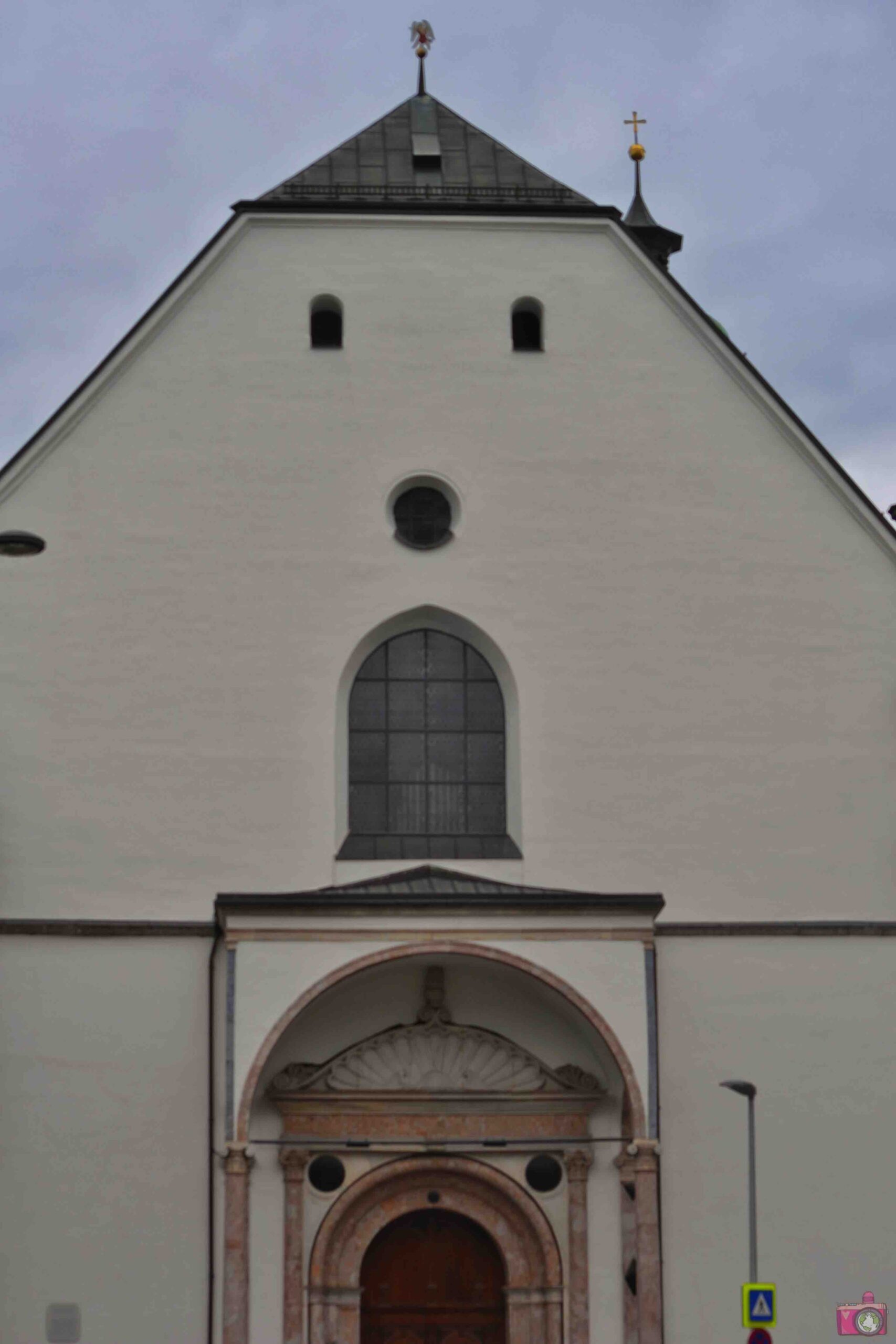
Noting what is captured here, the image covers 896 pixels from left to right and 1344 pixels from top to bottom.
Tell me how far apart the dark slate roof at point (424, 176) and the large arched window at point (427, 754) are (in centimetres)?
420

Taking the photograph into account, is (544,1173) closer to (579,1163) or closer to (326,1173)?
(579,1163)

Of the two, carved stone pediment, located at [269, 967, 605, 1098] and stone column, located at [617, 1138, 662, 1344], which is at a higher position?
carved stone pediment, located at [269, 967, 605, 1098]

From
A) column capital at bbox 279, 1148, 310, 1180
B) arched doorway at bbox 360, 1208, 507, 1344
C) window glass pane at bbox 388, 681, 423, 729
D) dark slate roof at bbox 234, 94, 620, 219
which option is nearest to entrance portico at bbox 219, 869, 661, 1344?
column capital at bbox 279, 1148, 310, 1180

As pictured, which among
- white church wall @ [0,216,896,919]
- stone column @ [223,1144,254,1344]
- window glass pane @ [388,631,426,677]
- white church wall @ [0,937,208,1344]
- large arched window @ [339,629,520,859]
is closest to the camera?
stone column @ [223,1144,254,1344]

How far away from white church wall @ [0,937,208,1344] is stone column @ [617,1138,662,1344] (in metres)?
3.64

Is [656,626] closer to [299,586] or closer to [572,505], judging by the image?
[572,505]

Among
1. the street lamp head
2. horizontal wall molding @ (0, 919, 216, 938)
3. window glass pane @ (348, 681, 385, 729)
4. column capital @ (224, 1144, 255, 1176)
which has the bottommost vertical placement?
column capital @ (224, 1144, 255, 1176)

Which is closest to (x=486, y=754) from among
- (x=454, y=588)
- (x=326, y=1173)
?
(x=454, y=588)

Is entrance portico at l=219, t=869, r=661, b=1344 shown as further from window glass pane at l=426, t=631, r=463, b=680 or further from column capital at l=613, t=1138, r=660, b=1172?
window glass pane at l=426, t=631, r=463, b=680

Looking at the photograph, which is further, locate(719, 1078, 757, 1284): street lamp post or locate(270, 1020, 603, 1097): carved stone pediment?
locate(270, 1020, 603, 1097): carved stone pediment

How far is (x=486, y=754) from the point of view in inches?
864

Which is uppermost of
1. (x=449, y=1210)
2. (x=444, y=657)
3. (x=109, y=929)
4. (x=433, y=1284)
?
(x=444, y=657)

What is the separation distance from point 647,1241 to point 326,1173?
9.28ft

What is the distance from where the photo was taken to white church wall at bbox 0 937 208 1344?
2023 centimetres
